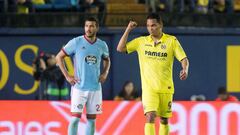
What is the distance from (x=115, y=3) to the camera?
20.3 metres

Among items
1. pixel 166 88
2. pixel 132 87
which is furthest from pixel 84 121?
pixel 132 87

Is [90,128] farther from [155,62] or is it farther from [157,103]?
[155,62]

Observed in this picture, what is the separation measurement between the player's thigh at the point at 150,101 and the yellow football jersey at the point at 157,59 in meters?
0.07

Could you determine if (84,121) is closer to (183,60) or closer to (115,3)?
(183,60)

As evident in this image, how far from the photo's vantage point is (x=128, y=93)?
18.4 m

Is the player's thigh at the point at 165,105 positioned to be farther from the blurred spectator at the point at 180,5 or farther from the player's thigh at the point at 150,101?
the blurred spectator at the point at 180,5

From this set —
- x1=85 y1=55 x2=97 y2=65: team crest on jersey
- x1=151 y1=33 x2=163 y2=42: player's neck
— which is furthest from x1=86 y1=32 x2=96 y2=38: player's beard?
x1=151 y1=33 x2=163 y2=42: player's neck

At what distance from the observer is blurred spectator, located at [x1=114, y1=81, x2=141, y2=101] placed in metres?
18.2

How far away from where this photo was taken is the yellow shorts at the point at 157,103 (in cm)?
1183

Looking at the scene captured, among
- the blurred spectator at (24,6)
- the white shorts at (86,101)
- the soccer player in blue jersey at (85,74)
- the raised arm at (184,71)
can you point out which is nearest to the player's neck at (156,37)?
the raised arm at (184,71)

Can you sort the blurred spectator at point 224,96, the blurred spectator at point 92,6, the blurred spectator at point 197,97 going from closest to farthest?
the blurred spectator at point 224,96, the blurred spectator at point 197,97, the blurred spectator at point 92,6

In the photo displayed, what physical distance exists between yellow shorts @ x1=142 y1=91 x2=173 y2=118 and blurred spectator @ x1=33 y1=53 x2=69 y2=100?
21.3ft

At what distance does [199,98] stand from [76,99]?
7.40m

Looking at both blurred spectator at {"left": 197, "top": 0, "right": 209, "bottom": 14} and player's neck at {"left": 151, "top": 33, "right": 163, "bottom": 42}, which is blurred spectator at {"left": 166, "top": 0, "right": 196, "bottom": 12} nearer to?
blurred spectator at {"left": 197, "top": 0, "right": 209, "bottom": 14}
